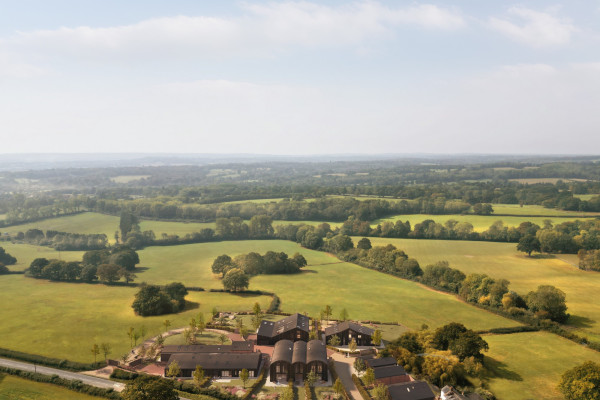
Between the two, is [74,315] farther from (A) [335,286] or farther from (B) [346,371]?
(A) [335,286]

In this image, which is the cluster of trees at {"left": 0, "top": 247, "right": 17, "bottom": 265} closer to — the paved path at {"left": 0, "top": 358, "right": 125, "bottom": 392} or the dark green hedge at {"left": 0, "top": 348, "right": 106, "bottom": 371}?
the dark green hedge at {"left": 0, "top": 348, "right": 106, "bottom": 371}

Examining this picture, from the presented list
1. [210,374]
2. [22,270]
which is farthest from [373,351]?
[22,270]

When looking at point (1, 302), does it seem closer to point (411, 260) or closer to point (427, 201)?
point (411, 260)

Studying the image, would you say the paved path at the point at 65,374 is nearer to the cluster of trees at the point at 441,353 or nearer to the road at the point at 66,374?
the road at the point at 66,374

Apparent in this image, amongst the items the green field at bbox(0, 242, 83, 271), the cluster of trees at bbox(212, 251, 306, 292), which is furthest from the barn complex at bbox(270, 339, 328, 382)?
the green field at bbox(0, 242, 83, 271)

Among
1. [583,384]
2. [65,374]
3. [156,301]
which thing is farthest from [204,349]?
[583,384]
